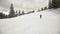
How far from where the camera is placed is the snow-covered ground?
1592mm

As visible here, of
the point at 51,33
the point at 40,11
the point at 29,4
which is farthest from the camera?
the point at 29,4

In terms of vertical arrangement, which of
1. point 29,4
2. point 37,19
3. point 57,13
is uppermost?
point 29,4

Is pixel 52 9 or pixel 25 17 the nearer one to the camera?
pixel 52 9

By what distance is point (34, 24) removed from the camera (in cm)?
168

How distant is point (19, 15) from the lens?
1807 millimetres

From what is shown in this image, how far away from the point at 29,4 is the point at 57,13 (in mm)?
541

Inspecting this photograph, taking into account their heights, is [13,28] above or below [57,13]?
below

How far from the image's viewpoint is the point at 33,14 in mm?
1701

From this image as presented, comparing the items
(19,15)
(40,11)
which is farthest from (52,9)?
(19,15)

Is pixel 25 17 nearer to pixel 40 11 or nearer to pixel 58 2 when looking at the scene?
pixel 40 11

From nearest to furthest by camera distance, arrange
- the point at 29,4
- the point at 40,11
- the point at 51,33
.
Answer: the point at 51,33 → the point at 40,11 → the point at 29,4

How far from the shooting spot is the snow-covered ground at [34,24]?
62.7 inches

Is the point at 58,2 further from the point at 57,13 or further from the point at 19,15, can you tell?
the point at 19,15

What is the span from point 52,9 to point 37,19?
313 millimetres
